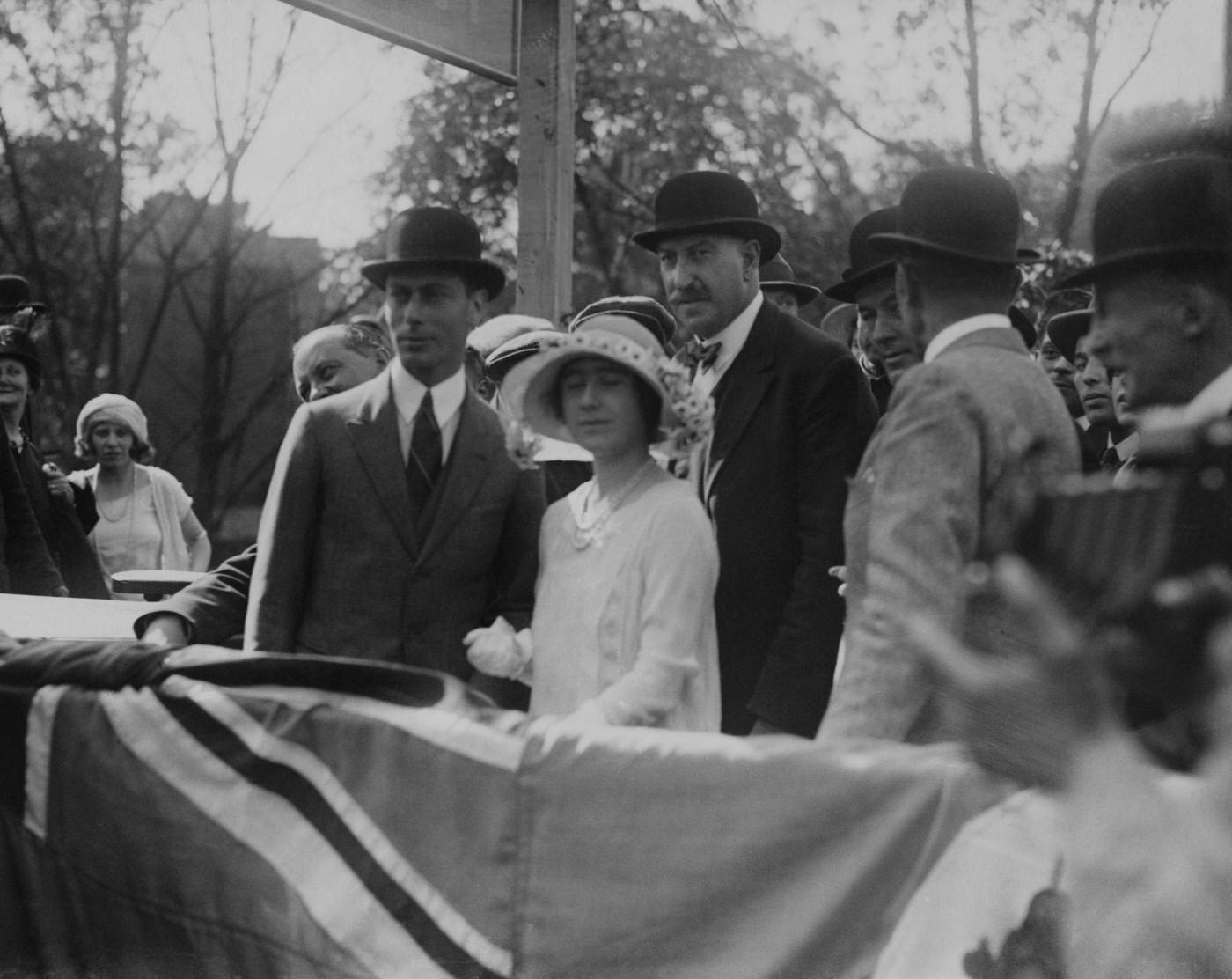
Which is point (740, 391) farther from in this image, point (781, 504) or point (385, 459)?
point (385, 459)

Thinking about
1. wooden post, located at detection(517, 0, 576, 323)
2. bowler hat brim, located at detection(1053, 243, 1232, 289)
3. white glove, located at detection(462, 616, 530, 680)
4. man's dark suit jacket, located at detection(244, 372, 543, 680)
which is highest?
wooden post, located at detection(517, 0, 576, 323)

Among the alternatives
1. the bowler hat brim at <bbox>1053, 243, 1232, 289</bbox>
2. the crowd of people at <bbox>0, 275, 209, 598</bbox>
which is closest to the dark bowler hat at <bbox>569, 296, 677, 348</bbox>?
the crowd of people at <bbox>0, 275, 209, 598</bbox>

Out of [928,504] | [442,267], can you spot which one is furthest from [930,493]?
[442,267]

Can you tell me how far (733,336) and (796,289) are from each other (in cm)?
244

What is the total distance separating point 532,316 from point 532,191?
1.43 feet

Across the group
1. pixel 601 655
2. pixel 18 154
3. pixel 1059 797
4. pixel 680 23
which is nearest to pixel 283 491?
pixel 601 655

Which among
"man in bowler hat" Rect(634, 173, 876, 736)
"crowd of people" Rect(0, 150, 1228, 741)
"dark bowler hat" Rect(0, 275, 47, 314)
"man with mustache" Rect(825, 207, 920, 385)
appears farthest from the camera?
"dark bowler hat" Rect(0, 275, 47, 314)

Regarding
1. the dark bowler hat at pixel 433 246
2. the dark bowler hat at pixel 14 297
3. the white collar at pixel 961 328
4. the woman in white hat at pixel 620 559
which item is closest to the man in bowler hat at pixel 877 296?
the woman in white hat at pixel 620 559

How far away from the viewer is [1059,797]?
6.61ft

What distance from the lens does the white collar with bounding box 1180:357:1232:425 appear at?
2.29 metres

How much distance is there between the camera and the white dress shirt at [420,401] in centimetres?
348

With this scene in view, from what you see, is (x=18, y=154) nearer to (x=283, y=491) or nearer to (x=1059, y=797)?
(x=283, y=491)

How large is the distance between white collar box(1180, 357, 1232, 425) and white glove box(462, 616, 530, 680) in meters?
1.42

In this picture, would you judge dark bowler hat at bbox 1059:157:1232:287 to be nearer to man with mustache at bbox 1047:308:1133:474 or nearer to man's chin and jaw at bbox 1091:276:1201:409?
man's chin and jaw at bbox 1091:276:1201:409
